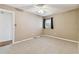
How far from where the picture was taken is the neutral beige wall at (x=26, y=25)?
192 cm

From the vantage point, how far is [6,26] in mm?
1863

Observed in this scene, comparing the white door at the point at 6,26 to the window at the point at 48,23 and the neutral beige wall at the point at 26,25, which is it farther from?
the window at the point at 48,23

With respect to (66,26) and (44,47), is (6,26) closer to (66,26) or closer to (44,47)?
(44,47)

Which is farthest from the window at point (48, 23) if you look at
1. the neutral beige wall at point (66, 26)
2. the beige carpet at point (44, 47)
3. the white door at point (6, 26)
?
the white door at point (6, 26)

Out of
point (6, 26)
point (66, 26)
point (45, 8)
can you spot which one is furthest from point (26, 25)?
point (66, 26)

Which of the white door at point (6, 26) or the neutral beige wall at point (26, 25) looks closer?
the white door at point (6, 26)

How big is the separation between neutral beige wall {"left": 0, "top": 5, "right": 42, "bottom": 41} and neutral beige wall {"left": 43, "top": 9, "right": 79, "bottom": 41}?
239mm

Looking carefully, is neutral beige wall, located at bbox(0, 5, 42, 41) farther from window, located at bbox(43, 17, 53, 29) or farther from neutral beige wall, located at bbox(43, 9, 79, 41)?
neutral beige wall, located at bbox(43, 9, 79, 41)

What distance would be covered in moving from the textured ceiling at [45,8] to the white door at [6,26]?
0.26m

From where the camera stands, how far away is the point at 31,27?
200 centimetres

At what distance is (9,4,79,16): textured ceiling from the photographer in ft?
5.96

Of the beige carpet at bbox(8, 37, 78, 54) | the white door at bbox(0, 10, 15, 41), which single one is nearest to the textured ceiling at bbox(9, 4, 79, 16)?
the white door at bbox(0, 10, 15, 41)
